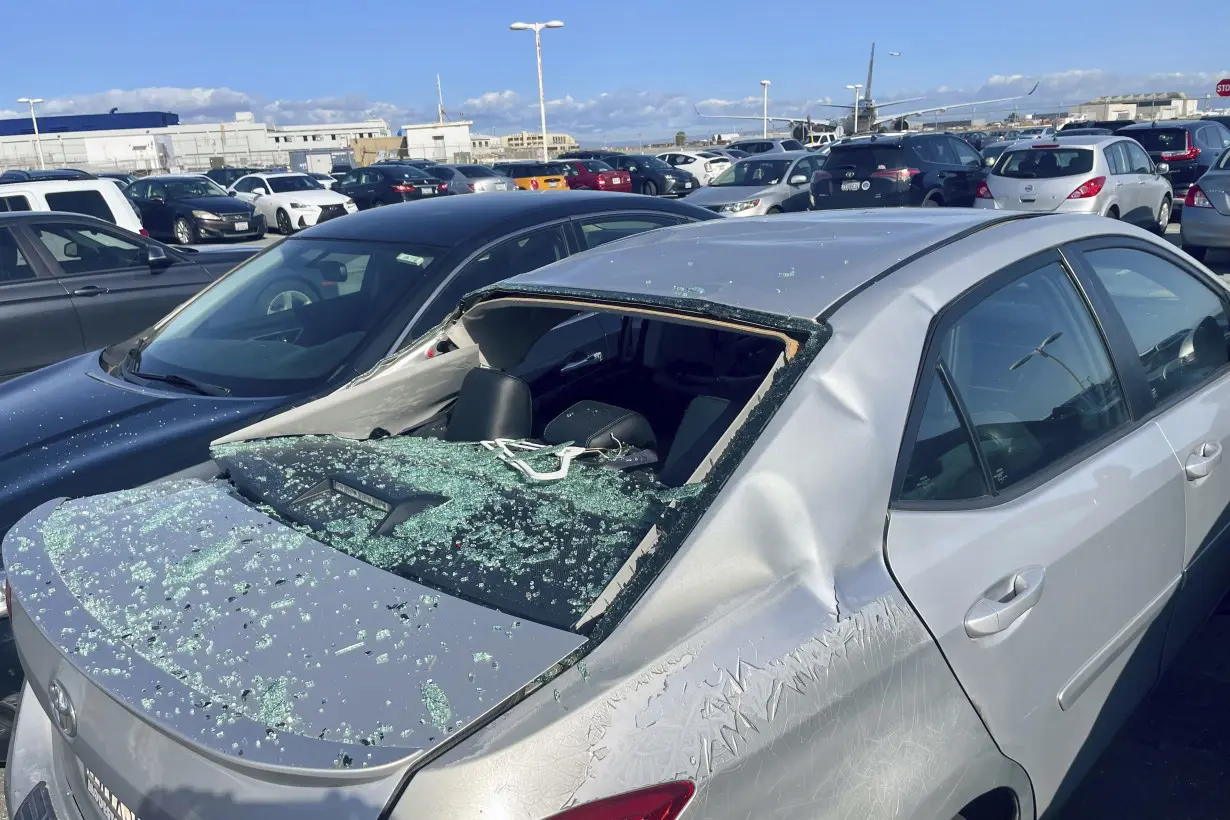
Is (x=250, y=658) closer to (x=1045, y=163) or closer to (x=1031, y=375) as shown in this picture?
(x=1031, y=375)

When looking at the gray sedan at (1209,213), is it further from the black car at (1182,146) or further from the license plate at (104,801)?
the license plate at (104,801)

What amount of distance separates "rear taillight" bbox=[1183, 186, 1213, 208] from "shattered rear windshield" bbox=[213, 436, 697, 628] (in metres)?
10.2

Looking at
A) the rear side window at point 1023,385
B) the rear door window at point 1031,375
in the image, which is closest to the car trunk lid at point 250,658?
the rear side window at point 1023,385

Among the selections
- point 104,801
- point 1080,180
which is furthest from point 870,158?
point 104,801

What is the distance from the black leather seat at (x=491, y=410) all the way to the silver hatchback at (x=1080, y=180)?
11.5 meters

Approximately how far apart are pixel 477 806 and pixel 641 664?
316 millimetres

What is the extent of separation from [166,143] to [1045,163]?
212 ft

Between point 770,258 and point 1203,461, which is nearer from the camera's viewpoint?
point 770,258

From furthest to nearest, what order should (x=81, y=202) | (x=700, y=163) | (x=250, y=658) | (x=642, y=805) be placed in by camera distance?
1. (x=700, y=163)
2. (x=81, y=202)
3. (x=250, y=658)
4. (x=642, y=805)

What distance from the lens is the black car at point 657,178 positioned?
87.6ft

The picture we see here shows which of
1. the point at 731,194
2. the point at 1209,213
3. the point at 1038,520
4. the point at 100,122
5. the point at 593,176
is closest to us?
the point at 1038,520

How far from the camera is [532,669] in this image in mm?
1359

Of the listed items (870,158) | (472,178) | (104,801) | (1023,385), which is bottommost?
(104,801)

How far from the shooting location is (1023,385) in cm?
219
